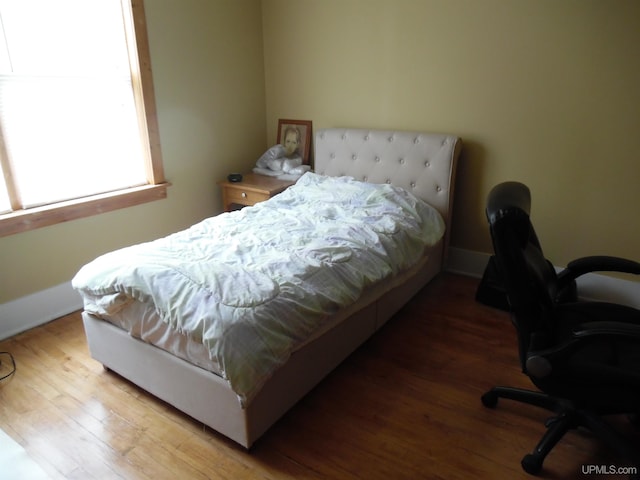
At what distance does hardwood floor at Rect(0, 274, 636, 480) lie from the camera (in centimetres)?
159

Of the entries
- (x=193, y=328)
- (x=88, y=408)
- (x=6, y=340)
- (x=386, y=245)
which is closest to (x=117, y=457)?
(x=88, y=408)

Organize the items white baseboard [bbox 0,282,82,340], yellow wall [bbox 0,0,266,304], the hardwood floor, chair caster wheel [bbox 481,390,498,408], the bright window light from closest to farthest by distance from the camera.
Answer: the hardwood floor
chair caster wheel [bbox 481,390,498,408]
the bright window light
white baseboard [bbox 0,282,82,340]
yellow wall [bbox 0,0,266,304]

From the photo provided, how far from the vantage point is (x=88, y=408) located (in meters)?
1.89

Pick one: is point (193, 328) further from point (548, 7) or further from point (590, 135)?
point (548, 7)

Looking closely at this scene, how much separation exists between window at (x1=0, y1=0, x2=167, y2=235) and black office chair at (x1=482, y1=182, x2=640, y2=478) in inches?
98.7

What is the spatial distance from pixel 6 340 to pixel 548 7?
379 cm

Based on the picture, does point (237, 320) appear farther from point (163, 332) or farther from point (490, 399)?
point (490, 399)

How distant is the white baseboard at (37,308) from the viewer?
246 centimetres

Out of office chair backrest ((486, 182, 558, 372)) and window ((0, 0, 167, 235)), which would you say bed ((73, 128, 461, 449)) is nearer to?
office chair backrest ((486, 182, 558, 372))

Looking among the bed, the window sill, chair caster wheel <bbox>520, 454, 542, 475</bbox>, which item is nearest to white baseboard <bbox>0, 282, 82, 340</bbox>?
the window sill

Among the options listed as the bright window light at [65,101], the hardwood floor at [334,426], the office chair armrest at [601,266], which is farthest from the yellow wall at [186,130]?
the office chair armrest at [601,266]

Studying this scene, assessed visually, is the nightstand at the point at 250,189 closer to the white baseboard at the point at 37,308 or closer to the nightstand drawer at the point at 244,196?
the nightstand drawer at the point at 244,196

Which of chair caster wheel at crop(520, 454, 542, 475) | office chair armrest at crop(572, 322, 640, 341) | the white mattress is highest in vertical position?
office chair armrest at crop(572, 322, 640, 341)

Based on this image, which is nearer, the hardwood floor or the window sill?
the hardwood floor
